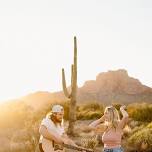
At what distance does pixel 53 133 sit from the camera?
6941 mm

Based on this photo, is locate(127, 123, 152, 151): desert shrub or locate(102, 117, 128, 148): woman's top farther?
locate(127, 123, 152, 151): desert shrub

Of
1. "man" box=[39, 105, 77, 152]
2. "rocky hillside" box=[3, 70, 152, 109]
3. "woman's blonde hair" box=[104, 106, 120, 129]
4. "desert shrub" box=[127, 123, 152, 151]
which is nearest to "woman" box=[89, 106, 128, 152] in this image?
"woman's blonde hair" box=[104, 106, 120, 129]

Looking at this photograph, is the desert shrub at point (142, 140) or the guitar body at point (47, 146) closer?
the guitar body at point (47, 146)

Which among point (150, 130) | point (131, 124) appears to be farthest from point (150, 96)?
point (150, 130)

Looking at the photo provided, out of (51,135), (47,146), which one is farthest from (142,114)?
(51,135)

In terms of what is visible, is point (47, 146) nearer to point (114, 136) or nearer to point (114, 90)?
point (114, 136)

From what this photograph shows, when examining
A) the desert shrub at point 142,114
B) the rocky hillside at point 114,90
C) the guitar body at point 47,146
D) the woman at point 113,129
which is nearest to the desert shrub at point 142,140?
the desert shrub at point 142,114

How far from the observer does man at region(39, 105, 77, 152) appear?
694cm

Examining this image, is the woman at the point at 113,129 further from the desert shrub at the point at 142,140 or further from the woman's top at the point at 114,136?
the desert shrub at the point at 142,140

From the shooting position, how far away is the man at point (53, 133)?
694 centimetres

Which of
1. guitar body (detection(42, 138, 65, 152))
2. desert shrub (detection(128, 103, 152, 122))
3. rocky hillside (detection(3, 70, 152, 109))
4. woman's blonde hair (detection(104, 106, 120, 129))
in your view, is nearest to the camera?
guitar body (detection(42, 138, 65, 152))

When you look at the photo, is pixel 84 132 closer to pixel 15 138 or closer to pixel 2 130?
pixel 15 138

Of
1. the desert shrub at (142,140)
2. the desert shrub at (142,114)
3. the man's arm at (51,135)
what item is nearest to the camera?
the man's arm at (51,135)

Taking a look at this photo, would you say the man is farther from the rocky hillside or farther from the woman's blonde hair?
the rocky hillside
